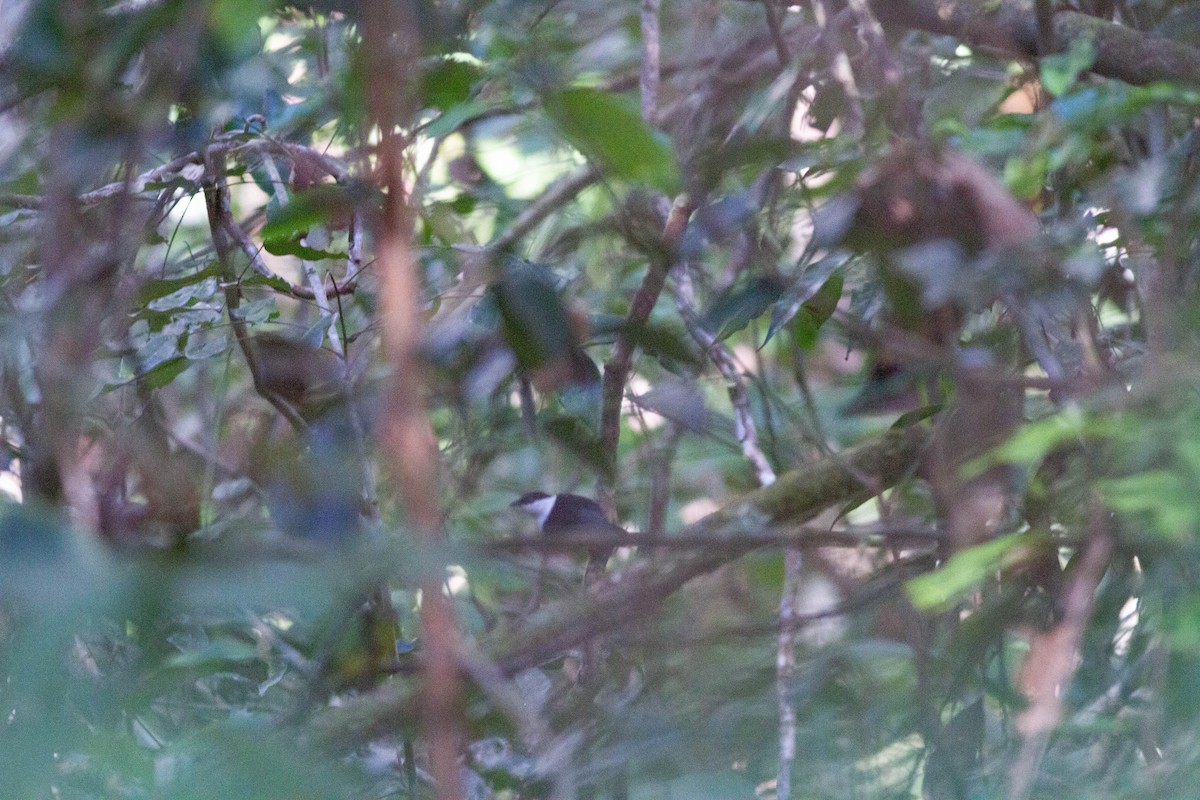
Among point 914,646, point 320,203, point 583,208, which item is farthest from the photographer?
point 583,208

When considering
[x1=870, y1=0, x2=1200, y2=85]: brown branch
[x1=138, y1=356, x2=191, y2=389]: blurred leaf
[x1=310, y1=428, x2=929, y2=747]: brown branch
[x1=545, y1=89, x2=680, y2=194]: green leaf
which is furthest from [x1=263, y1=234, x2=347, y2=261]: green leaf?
[x1=870, y1=0, x2=1200, y2=85]: brown branch

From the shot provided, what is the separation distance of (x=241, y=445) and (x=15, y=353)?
39cm

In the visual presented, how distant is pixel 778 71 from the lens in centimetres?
157

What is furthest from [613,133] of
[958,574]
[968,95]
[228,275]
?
[968,95]

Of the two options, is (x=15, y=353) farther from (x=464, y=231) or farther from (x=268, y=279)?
(x=464, y=231)

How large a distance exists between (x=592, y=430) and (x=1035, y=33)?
2.67ft

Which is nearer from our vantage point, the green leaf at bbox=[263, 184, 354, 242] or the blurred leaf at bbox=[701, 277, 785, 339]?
the green leaf at bbox=[263, 184, 354, 242]

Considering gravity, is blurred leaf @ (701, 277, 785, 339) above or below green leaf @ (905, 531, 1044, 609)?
above

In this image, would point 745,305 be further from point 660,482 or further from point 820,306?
point 660,482

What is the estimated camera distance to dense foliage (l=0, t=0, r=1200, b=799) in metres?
0.60

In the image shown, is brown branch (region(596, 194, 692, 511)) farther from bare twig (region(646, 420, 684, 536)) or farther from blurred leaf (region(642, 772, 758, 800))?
blurred leaf (region(642, 772, 758, 800))

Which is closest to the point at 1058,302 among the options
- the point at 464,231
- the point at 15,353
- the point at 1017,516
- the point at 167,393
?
the point at 1017,516

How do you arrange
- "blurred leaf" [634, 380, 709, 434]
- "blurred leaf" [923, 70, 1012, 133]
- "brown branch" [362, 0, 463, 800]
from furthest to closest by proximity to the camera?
"blurred leaf" [923, 70, 1012, 133] → "blurred leaf" [634, 380, 709, 434] → "brown branch" [362, 0, 463, 800]

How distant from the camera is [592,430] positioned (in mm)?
1045
